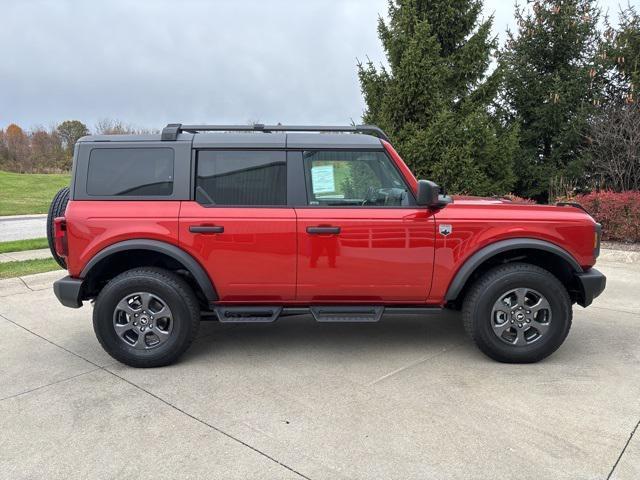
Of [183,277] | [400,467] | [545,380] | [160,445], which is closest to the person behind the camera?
[400,467]

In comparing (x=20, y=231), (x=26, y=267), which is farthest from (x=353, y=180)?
(x=20, y=231)

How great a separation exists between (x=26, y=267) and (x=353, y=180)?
5.87 metres

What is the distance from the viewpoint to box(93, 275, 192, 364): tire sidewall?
3650mm

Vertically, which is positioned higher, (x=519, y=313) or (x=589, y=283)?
(x=589, y=283)

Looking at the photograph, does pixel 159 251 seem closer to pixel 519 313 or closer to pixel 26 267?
pixel 519 313

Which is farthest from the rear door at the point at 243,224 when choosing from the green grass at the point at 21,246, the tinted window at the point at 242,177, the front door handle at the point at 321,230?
the green grass at the point at 21,246

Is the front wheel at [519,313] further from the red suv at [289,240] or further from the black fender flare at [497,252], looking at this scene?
the black fender flare at [497,252]

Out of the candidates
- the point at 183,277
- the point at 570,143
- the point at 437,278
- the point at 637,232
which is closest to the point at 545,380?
the point at 437,278

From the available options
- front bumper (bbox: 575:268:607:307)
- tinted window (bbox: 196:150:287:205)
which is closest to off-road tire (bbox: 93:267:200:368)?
tinted window (bbox: 196:150:287:205)

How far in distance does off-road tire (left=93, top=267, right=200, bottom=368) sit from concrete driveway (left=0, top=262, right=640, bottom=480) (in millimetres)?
145

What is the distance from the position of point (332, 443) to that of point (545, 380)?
1799mm

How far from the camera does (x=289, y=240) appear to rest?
367 centimetres

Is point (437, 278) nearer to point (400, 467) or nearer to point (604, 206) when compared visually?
point (400, 467)

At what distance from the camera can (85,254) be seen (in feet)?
12.0
